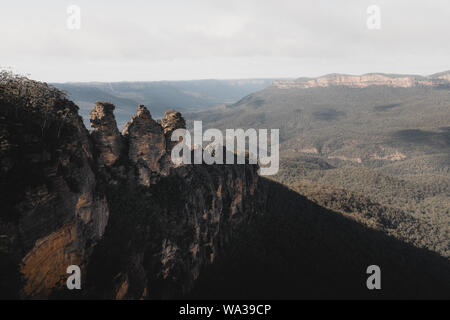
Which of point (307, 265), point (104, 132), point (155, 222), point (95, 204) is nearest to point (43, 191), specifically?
point (95, 204)

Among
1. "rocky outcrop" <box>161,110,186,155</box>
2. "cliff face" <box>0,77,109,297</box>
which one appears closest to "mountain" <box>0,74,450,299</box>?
"cliff face" <box>0,77,109,297</box>

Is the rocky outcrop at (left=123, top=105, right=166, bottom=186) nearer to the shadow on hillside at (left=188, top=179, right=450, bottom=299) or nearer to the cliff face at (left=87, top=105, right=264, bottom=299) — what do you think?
the cliff face at (left=87, top=105, right=264, bottom=299)

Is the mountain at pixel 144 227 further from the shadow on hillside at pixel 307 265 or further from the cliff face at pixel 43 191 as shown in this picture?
the shadow on hillside at pixel 307 265

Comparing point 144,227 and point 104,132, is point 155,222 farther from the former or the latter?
point 104,132
